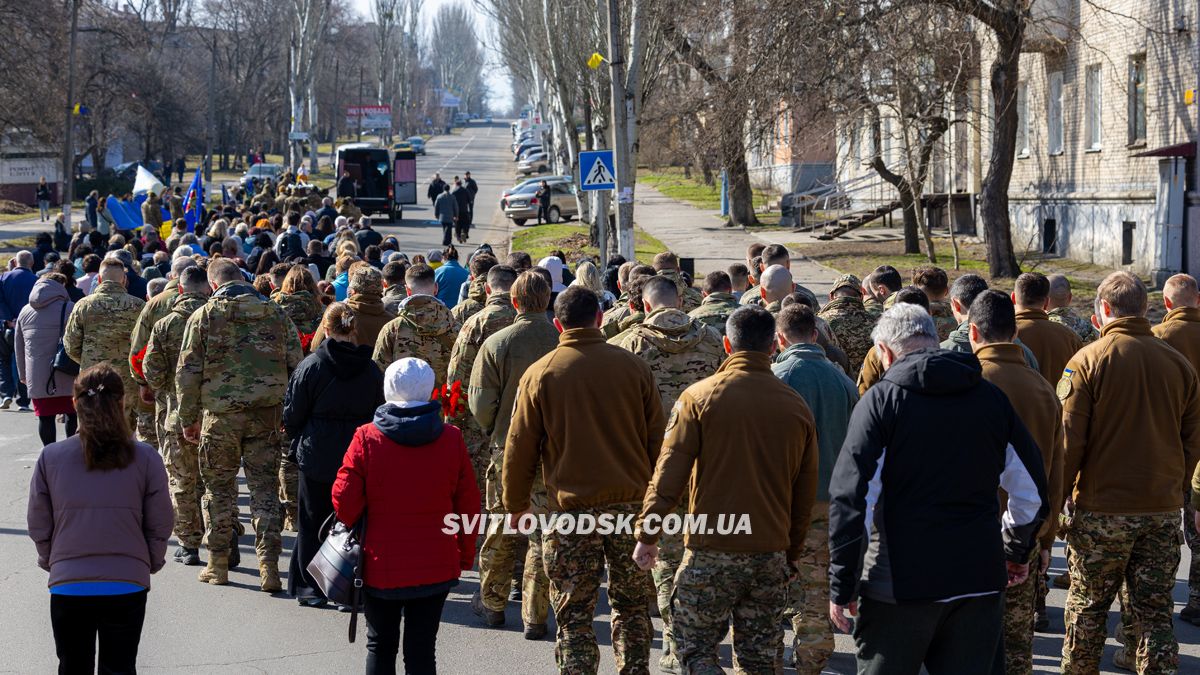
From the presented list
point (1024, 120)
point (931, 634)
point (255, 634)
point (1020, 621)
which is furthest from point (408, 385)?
point (1024, 120)

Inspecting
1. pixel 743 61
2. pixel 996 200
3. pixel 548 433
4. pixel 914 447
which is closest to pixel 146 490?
pixel 548 433

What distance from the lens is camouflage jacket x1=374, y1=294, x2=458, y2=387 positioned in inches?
350

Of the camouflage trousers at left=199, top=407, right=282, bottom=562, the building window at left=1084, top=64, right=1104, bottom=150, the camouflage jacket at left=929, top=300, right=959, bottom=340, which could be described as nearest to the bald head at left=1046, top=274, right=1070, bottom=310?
the camouflage jacket at left=929, top=300, right=959, bottom=340

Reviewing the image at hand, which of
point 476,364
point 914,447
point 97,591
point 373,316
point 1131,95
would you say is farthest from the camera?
point 1131,95

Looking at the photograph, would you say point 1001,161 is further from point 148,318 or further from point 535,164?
point 535,164

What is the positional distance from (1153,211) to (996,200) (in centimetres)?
304

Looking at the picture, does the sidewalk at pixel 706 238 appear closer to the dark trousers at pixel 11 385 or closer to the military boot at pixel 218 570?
the dark trousers at pixel 11 385

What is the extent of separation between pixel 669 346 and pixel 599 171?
37.9 ft

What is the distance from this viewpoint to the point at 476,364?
7430 millimetres

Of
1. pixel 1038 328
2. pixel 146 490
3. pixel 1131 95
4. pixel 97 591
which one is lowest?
pixel 97 591

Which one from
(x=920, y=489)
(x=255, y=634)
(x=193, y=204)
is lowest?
(x=255, y=634)

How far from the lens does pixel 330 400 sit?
7656mm

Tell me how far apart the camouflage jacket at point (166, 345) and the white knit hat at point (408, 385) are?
394 centimetres

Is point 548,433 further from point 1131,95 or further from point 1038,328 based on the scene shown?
point 1131,95
